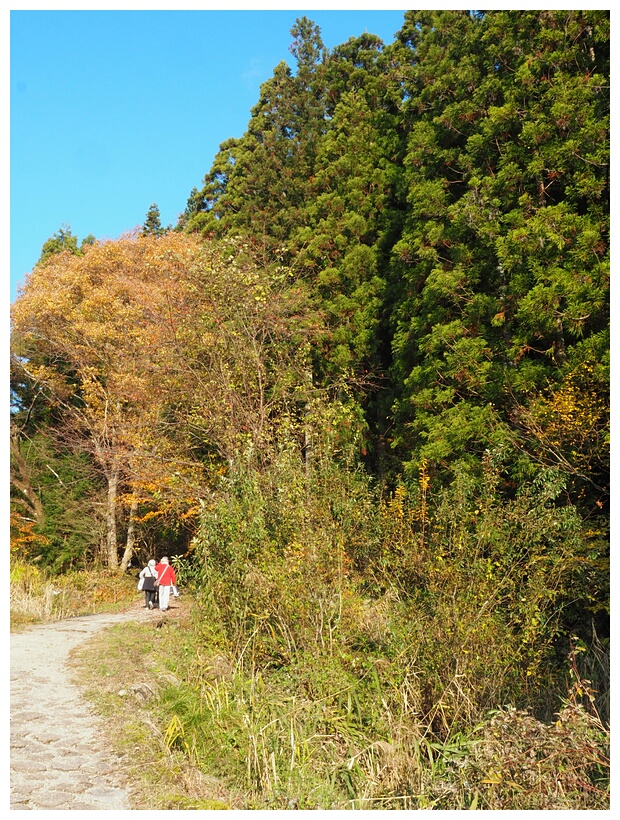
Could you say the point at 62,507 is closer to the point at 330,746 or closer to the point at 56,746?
the point at 56,746

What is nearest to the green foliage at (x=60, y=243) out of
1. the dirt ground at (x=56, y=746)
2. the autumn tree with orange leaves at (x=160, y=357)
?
the autumn tree with orange leaves at (x=160, y=357)

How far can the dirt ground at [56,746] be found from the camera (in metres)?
4.28

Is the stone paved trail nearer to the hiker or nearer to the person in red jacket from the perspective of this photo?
the person in red jacket

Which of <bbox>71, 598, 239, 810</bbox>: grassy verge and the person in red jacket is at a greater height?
the person in red jacket

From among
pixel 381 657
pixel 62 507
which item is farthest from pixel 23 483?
pixel 381 657

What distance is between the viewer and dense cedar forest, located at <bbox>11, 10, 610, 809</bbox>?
5.08 m

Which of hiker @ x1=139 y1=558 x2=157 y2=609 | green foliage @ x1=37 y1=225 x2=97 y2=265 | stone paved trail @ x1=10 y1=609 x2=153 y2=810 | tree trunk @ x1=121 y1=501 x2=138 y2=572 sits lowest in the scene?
stone paved trail @ x1=10 y1=609 x2=153 y2=810

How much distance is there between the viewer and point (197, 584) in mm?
7086

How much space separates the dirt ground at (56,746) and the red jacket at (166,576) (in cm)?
500

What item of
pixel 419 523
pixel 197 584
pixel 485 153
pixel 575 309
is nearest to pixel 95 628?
pixel 197 584

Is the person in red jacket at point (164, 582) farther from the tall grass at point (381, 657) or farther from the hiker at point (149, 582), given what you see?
the tall grass at point (381, 657)

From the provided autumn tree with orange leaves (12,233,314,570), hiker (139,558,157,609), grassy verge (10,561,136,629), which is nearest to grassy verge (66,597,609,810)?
autumn tree with orange leaves (12,233,314,570)

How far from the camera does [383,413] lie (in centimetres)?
1351
